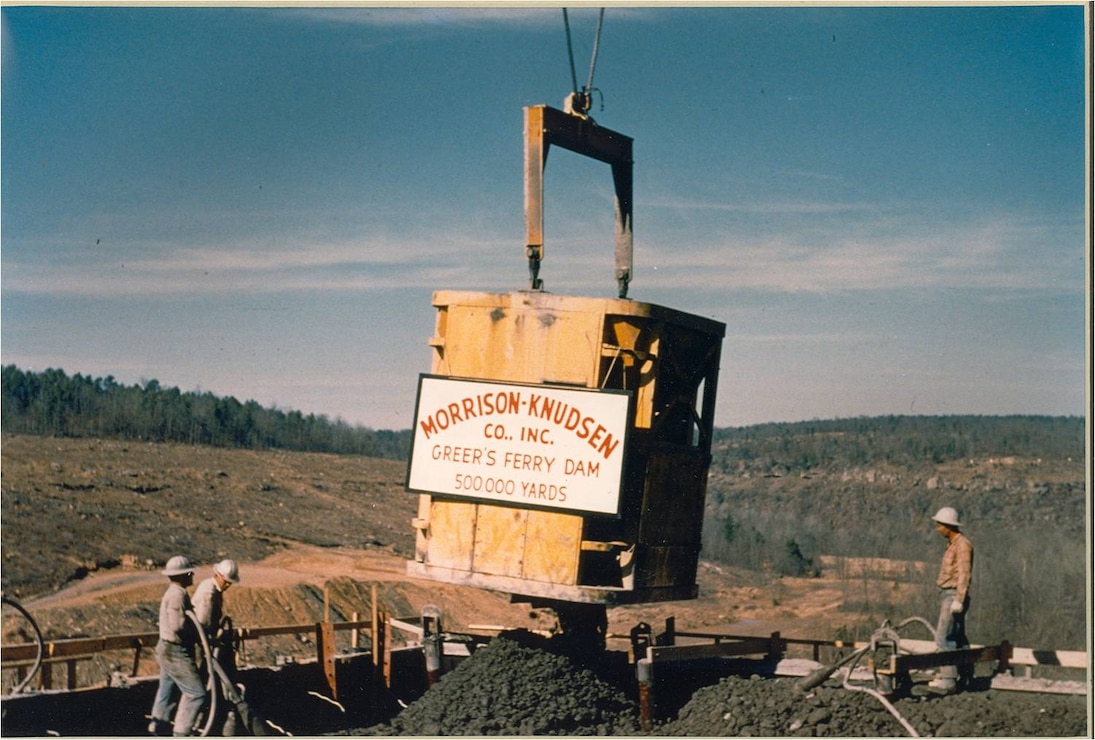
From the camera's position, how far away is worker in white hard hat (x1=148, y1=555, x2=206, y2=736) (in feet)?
34.0

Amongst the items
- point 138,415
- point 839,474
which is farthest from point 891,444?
point 138,415

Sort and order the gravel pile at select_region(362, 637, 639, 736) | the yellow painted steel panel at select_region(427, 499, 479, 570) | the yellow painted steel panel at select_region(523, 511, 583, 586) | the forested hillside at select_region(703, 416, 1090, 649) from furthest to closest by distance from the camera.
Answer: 1. the forested hillside at select_region(703, 416, 1090, 649)
2. the yellow painted steel panel at select_region(427, 499, 479, 570)
3. the gravel pile at select_region(362, 637, 639, 736)
4. the yellow painted steel panel at select_region(523, 511, 583, 586)

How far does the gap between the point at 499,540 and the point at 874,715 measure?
341cm

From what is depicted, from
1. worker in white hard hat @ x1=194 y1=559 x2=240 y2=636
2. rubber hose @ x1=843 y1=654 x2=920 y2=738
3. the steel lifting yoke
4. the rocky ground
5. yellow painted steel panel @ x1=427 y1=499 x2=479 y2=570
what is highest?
the steel lifting yoke

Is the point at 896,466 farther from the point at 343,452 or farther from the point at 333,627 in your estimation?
the point at 333,627

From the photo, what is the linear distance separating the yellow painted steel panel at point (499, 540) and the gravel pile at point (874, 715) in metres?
2.06

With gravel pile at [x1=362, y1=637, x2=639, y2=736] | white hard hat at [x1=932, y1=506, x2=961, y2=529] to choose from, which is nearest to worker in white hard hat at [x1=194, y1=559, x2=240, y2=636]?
gravel pile at [x1=362, y1=637, x2=639, y2=736]

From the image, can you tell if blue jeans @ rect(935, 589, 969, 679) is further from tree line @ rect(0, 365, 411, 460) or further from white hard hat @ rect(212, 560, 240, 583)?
tree line @ rect(0, 365, 411, 460)

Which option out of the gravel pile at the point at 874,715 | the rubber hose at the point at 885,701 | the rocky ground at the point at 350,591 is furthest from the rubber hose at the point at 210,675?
the rubber hose at the point at 885,701

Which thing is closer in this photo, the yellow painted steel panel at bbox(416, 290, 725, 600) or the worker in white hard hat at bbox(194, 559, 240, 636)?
the worker in white hard hat at bbox(194, 559, 240, 636)

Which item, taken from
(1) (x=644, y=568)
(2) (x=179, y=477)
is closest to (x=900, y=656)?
(1) (x=644, y=568)

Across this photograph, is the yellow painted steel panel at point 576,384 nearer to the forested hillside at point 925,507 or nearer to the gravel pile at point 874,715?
the gravel pile at point 874,715

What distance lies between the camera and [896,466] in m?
58.8

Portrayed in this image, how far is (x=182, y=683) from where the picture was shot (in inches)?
409
